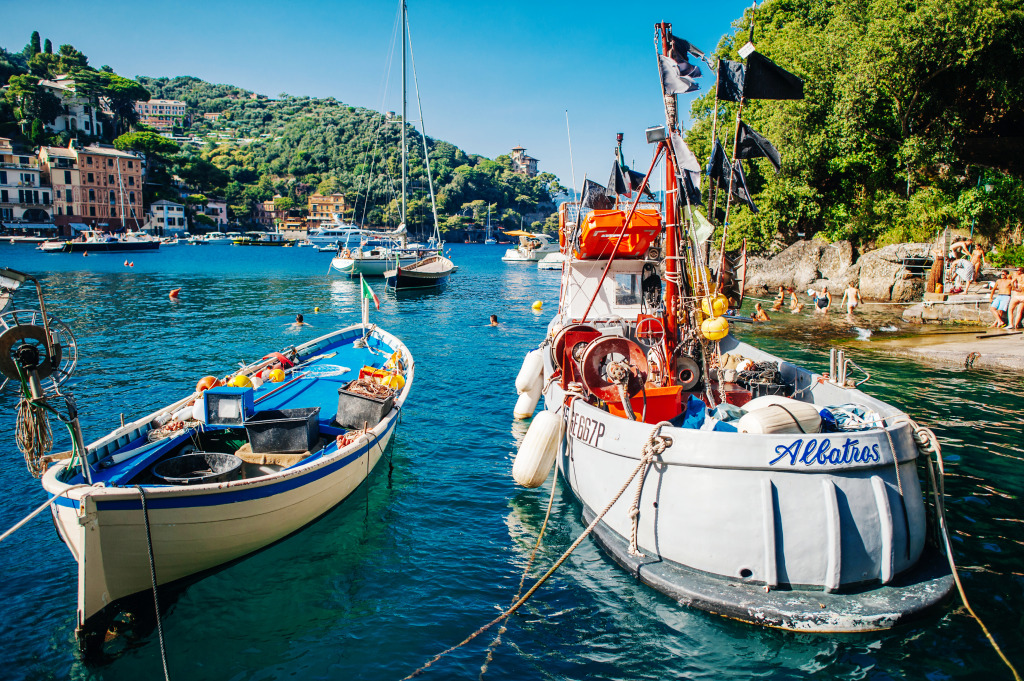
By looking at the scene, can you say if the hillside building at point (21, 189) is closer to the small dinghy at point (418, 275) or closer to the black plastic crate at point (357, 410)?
the small dinghy at point (418, 275)

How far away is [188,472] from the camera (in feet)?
27.3

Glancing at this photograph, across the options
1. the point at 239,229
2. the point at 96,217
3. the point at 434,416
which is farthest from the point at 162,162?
the point at 434,416

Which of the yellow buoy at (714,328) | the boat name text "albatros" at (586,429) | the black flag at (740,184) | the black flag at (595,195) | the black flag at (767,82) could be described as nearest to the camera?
the boat name text "albatros" at (586,429)

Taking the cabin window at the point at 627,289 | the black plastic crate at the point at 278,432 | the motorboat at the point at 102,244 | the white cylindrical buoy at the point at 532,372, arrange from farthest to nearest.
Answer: the motorboat at the point at 102,244 → the white cylindrical buoy at the point at 532,372 → the cabin window at the point at 627,289 → the black plastic crate at the point at 278,432

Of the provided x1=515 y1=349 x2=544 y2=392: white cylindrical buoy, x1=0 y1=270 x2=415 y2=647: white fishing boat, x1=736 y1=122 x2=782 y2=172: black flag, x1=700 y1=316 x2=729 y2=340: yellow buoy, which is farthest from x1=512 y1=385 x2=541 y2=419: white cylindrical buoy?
x1=736 y1=122 x2=782 y2=172: black flag

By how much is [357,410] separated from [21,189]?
127 metres

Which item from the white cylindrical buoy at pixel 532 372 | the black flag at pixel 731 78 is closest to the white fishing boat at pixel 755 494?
the white cylindrical buoy at pixel 532 372

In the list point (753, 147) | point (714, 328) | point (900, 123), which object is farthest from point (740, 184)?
point (900, 123)

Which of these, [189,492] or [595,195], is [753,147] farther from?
[189,492]

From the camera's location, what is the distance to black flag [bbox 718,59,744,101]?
10.2m

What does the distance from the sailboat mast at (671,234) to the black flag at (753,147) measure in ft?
4.06

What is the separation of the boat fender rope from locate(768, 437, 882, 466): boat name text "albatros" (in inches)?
52.1

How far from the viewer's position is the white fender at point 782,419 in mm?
7090

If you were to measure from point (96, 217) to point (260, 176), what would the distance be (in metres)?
58.7
